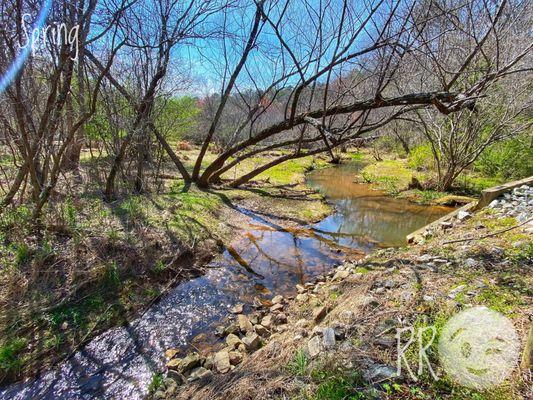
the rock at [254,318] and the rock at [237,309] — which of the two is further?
the rock at [237,309]

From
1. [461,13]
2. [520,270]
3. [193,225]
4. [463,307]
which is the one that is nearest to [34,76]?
[193,225]

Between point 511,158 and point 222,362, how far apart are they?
12142 mm

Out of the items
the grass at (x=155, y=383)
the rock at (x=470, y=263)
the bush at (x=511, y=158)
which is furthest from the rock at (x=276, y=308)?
the bush at (x=511, y=158)

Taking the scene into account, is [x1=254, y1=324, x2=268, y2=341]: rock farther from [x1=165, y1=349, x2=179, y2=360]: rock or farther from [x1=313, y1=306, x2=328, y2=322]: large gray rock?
[x1=165, y1=349, x2=179, y2=360]: rock

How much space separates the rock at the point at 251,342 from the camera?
2.97m

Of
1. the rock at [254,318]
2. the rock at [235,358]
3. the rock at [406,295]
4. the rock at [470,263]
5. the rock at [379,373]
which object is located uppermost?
the rock at [379,373]

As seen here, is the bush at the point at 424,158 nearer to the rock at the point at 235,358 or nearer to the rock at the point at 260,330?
the rock at the point at 260,330

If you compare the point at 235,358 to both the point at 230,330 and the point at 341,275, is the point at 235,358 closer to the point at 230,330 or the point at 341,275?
the point at 230,330

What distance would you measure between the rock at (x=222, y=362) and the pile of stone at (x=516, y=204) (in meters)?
4.36

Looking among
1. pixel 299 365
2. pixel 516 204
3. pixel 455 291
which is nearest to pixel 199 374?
pixel 299 365

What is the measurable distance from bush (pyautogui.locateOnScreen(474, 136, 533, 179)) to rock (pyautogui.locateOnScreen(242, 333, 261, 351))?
11.4 meters

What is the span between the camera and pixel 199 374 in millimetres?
2580

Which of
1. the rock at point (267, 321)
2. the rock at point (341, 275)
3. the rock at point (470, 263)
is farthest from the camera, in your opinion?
the rock at point (341, 275)

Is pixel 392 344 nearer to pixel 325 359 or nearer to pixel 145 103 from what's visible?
pixel 325 359
